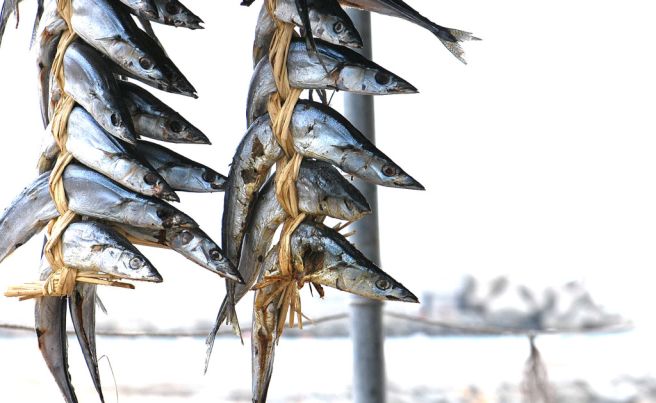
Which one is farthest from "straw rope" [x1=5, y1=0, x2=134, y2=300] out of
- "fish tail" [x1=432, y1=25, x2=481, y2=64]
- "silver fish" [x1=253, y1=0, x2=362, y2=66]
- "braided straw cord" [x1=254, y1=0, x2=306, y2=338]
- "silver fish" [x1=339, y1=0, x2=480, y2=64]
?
"fish tail" [x1=432, y1=25, x2=481, y2=64]

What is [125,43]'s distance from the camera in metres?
1.27

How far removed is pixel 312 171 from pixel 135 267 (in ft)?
0.94

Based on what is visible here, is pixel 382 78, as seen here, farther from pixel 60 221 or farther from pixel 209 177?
pixel 60 221

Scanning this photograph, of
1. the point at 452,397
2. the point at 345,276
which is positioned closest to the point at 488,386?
the point at 452,397

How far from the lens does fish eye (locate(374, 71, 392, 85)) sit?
1203mm

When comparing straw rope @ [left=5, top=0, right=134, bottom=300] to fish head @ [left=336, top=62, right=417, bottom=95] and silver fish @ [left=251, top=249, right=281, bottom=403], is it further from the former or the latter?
fish head @ [left=336, top=62, right=417, bottom=95]

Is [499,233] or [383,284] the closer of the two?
[383,284]

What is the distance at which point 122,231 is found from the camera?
129 centimetres

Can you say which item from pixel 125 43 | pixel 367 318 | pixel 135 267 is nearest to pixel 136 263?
pixel 135 267

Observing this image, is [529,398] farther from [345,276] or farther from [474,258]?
[474,258]

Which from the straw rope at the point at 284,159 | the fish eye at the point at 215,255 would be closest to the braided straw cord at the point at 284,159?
the straw rope at the point at 284,159

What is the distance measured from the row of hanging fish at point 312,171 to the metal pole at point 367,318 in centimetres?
70

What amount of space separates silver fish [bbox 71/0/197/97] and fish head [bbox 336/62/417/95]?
8.6 inches

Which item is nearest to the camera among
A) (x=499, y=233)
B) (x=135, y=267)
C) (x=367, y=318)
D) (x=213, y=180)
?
(x=135, y=267)
